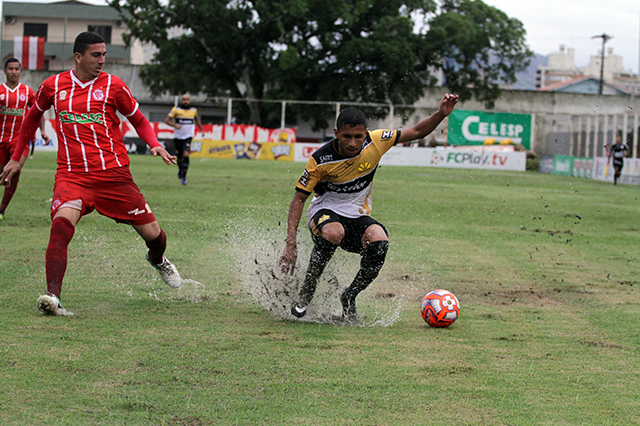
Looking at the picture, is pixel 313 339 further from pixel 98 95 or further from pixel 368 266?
Result: pixel 98 95

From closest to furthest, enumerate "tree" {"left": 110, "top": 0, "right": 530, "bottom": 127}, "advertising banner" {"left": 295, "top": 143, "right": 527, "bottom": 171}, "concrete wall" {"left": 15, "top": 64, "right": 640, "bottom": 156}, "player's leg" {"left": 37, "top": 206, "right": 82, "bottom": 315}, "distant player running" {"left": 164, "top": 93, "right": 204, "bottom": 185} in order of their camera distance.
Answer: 1. "player's leg" {"left": 37, "top": 206, "right": 82, "bottom": 315}
2. "distant player running" {"left": 164, "top": 93, "right": 204, "bottom": 185}
3. "advertising banner" {"left": 295, "top": 143, "right": 527, "bottom": 171}
4. "tree" {"left": 110, "top": 0, "right": 530, "bottom": 127}
5. "concrete wall" {"left": 15, "top": 64, "right": 640, "bottom": 156}

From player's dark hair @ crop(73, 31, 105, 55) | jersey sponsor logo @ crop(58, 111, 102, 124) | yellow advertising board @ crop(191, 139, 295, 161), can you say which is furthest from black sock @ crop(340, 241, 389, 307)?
yellow advertising board @ crop(191, 139, 295, 161)

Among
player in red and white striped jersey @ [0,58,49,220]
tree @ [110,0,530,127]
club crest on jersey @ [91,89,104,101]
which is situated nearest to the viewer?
club crest on jersey @ [91,89,104,101]

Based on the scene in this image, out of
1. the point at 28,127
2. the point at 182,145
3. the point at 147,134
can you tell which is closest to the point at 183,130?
the point at 182,145

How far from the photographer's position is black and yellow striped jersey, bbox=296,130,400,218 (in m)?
5.32

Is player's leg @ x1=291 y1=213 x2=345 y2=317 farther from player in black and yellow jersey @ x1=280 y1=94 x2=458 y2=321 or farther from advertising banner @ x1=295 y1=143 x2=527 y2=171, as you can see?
advertising banner @ x1=295 y1=143 x2=527 y2=171

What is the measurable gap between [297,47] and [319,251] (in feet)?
123

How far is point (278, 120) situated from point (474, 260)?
34.5 meters

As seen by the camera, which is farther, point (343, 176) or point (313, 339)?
point (343, 176)

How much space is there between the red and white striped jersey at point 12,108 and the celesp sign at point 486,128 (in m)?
29.0

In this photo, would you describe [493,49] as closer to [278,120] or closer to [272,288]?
[278,120]

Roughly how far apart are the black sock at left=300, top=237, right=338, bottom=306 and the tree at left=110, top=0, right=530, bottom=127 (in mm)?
34933

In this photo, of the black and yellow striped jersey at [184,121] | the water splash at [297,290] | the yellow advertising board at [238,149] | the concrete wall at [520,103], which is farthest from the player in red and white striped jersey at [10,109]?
the concrete wall at [520,103]

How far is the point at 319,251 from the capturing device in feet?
17.8
